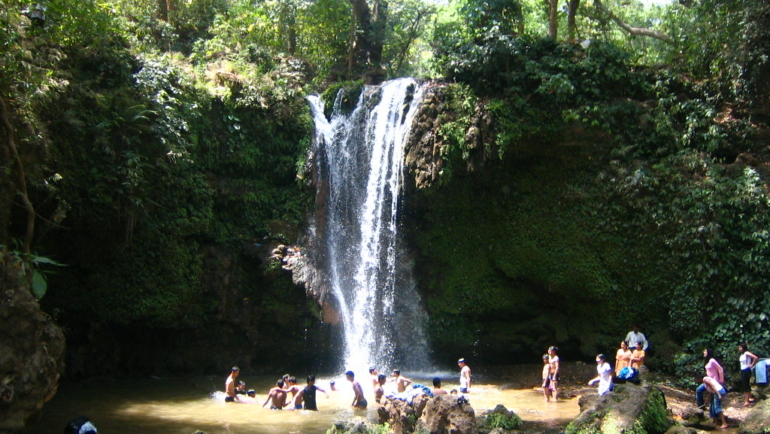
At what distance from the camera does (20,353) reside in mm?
8438

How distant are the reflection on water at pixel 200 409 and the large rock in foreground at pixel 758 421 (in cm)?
279

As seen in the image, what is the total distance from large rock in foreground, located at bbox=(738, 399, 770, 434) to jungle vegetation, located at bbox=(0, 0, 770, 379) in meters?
3.22

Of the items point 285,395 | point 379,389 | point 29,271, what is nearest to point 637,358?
point 379,389

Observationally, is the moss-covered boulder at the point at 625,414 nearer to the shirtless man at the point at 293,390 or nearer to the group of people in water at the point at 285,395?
the group of people in water at the point at 285,395

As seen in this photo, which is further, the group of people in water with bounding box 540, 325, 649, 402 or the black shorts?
the group of people in water with bounding box 540, 325, 649, 402

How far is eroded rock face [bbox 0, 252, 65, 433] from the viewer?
8.16 m

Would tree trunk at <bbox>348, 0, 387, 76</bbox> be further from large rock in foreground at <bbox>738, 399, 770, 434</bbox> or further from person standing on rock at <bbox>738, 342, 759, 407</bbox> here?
large rock in foreground at <bbox>738, 399, 770, 434</bbox>

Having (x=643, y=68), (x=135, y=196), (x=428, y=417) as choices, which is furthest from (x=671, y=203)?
(x=135, y=196)

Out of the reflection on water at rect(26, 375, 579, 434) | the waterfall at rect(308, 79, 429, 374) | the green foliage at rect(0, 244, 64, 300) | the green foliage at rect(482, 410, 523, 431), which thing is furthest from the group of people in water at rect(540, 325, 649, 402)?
the green foliage at rect(0, 244, 64, 300)

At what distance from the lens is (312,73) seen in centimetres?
2159

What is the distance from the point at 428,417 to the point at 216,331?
325 inches

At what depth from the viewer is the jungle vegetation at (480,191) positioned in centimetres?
1364

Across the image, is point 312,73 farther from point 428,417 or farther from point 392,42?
point 428,417

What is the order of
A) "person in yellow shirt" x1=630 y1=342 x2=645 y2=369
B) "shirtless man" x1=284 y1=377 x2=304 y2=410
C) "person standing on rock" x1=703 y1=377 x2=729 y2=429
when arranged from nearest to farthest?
"person standing on rock" x1=703 y1=377 x2=729 y2=429
"shirtless man" x1=284 y1=377 x2=304 y2=410
"person in yellow shirt" x1=630 y1=342 x2=645 y2=369
